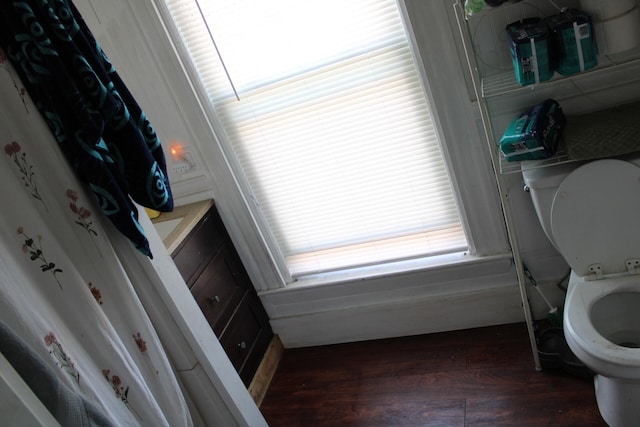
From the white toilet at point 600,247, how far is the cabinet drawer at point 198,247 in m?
1.26

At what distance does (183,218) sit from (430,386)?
1238 millimetres

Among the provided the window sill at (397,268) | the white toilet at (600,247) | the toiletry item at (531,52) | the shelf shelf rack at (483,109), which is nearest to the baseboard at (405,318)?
the window sill at (397,268)

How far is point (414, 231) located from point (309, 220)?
47cm

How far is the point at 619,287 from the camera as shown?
152 cm

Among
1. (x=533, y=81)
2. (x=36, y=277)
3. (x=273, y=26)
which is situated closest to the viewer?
(x=36, y=277)

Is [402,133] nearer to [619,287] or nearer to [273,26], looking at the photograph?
[273,26]

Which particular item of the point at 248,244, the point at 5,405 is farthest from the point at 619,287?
the point at 5,405

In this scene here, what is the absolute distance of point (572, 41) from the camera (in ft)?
4.35

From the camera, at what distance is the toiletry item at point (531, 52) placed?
1.35 m

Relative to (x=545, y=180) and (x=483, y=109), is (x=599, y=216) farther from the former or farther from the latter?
(x=483, y=109)

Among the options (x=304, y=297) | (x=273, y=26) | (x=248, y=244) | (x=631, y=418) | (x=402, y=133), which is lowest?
(x=631, y=418)

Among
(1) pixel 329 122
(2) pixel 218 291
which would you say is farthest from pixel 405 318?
(1) pixel 329 122

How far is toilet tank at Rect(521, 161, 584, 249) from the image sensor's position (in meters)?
1.51

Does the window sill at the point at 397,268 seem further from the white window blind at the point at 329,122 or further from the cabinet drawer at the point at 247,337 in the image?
the cabinet drawer at the point at 247,337
